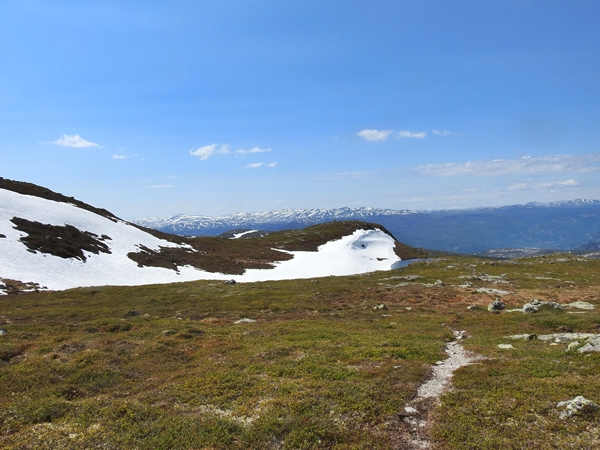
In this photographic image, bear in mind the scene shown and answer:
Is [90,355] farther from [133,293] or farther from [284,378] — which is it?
[133,293]

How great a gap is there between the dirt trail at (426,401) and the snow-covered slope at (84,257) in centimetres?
6103

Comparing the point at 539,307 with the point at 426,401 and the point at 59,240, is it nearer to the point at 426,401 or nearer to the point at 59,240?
the point at 426,401

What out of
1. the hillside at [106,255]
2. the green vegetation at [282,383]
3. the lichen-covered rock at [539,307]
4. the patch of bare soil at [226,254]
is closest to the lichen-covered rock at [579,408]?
the green vegetation at [282,383]

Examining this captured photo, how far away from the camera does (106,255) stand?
249 feet

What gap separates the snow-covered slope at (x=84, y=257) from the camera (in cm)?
5962

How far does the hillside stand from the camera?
6106 cm

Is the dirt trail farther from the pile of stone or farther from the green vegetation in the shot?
the pile of stone

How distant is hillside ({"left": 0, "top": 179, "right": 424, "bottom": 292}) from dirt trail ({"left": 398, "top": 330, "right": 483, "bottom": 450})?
5990 cm

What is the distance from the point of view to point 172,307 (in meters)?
45.0

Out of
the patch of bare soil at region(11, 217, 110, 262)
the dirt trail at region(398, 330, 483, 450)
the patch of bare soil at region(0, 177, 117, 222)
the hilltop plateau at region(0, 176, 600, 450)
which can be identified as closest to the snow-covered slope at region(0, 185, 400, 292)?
the patch of bare soil at region(11, 217, 110, 262)

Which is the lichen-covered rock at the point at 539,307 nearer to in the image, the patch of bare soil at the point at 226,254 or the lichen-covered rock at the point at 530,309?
the lichen-covered rock at the point at 530,309

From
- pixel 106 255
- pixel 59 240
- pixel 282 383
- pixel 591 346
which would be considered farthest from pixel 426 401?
pixel 59 240

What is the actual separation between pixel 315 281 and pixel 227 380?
186 ft

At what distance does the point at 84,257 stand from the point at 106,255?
605 centimetres
